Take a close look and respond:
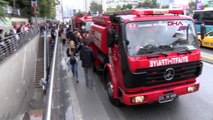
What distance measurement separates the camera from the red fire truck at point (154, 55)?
6203 millimetres

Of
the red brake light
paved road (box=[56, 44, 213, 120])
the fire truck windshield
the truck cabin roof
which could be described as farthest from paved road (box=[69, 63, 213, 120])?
the red brake light

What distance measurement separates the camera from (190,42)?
6.76 m

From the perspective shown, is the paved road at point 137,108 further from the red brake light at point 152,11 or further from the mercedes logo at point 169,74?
the red brake light at point 152,11

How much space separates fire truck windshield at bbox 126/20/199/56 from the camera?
635cm

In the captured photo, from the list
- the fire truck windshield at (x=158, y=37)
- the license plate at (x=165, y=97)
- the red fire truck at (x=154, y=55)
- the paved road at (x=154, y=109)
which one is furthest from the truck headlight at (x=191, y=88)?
the fire truck windshield at (x=158, y=37)

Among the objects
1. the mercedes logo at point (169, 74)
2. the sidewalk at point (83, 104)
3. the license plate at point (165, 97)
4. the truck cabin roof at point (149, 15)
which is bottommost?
the sidewalk at point (83, 104)

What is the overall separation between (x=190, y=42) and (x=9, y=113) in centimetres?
790

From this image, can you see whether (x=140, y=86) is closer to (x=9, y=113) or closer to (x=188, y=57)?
(x=188, y=57)

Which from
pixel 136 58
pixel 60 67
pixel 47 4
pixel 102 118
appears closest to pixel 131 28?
pixel 136 58

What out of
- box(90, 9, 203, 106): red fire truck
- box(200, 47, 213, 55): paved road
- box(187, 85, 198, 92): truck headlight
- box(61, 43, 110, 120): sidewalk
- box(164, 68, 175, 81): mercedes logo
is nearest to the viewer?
box(90, 9, 203, 106): red fire truck

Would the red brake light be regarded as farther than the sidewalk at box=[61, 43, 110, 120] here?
No

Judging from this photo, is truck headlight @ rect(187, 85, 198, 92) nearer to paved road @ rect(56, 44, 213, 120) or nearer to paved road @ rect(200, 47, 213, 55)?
paved road @ rect(56, 44, 213, 120)

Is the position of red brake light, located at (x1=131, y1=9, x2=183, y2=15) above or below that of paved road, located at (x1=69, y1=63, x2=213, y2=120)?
above

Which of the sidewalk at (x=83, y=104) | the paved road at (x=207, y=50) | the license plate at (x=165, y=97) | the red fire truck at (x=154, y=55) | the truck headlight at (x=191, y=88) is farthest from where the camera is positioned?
the paved road at (x=207, y=50)
